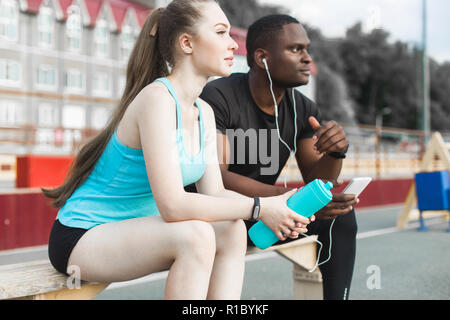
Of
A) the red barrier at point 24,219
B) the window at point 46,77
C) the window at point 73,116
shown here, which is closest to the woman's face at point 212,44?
the red barrier at point 24,219

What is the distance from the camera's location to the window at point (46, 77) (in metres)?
36.9

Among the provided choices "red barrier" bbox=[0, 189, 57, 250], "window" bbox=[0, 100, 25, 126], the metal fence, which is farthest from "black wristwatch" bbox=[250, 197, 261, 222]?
"window" bbox=[0, 100, 25, 126]

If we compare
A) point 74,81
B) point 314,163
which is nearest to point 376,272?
point 314,163

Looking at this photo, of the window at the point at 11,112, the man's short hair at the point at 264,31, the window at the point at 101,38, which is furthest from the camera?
the window at the point at 101,38

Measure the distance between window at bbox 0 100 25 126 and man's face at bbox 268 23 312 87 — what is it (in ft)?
115

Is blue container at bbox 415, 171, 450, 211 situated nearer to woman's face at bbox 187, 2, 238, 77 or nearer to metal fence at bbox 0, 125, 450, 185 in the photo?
metal fence at bbox 0, 125, 450, 185

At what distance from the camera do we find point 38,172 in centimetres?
895

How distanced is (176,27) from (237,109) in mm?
907

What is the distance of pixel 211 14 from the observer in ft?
7.23

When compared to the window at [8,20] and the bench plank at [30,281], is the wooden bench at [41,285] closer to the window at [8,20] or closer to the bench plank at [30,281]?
the bench plank at [30,281]

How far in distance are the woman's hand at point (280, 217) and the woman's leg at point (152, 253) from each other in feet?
0.82

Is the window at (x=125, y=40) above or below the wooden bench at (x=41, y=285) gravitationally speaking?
above

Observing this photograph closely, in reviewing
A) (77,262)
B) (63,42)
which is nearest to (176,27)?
(77,262)

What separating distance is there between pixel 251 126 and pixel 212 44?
945mm
